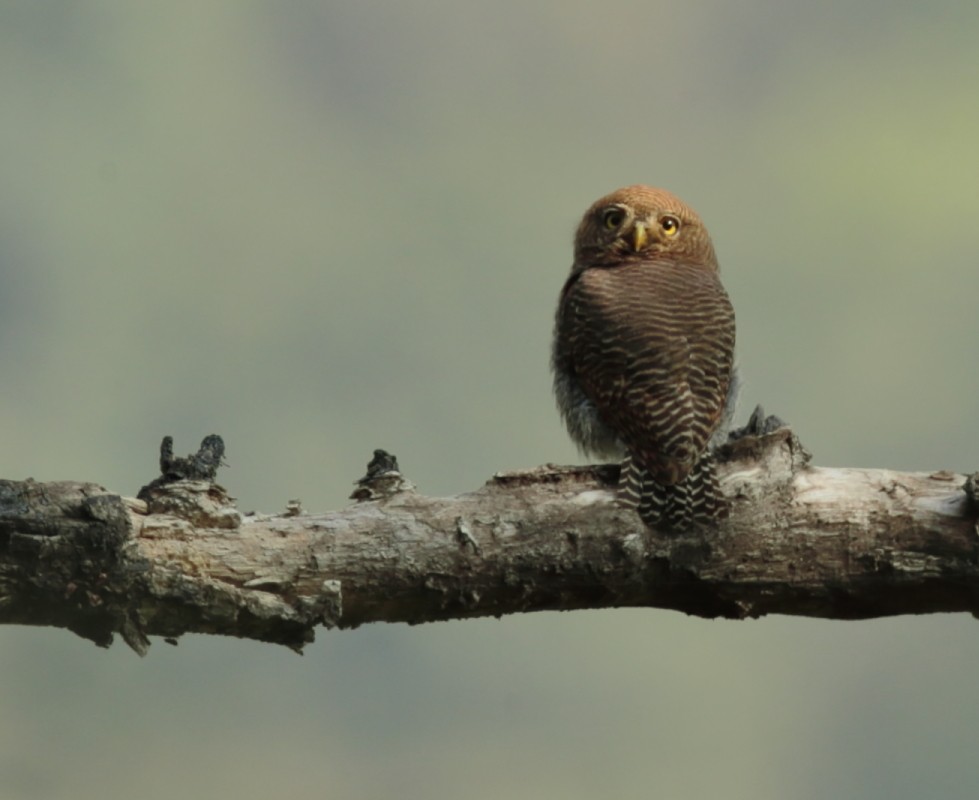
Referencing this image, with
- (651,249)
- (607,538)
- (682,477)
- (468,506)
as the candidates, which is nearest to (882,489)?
(682,477)

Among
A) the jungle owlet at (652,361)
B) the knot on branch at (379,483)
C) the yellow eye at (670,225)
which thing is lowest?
the knot on branch at (379,483)

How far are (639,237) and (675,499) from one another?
2.65 meters

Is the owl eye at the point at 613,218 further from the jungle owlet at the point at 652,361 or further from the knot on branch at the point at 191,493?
the knot on branch at the point at 191,493

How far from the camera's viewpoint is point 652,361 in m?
5.95

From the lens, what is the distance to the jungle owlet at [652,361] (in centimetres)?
514

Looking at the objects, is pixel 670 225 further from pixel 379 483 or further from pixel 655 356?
pixel 379 483

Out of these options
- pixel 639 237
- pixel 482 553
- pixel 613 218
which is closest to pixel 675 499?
pixel 482 553

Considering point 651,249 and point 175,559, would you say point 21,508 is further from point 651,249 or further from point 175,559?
point 651,249

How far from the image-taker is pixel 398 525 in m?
4.80

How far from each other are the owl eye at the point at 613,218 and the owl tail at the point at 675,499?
265 centimetres

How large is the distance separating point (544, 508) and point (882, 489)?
53.3 inches

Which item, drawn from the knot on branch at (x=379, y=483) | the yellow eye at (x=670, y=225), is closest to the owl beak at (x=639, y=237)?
the yellow eye at (x=670, y=225)

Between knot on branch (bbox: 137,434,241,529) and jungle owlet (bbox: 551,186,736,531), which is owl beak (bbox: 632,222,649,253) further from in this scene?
knot on branch (bbox: 137,434,241,529)

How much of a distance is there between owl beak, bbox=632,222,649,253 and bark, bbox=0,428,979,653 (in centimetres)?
219
